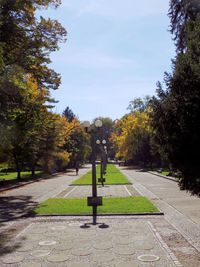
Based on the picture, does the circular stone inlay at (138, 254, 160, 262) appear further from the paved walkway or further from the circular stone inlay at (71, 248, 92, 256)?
the circular stone inlay at (71, 248, 92, 256)

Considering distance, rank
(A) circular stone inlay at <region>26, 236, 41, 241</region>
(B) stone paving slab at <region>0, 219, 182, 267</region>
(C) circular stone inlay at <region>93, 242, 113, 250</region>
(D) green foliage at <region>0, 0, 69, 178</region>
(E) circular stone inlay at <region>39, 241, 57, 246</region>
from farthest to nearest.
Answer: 1. (D) green foliage at <region>0, 0, 69, 178</region>
2. (A) circular stone inlay at <region>26, 236, 41, 241</region>
3. (E) circular stone inlay at <region>39, 241, 57, 246</region>
4. (C) circular stone inlay at <region>93, 242, 113, 250</region>
5. (B) stone paving slab at <region>0, 219, 182, 267</region>

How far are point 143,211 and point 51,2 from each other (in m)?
12.6

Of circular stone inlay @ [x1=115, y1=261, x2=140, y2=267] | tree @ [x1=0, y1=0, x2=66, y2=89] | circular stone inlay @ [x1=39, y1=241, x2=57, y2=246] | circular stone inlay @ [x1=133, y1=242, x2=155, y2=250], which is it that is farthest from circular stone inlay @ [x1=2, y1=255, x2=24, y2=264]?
tree @ [x1=0, y1=0, x2=66, y2=89]

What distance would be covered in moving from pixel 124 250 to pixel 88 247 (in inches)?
35.9

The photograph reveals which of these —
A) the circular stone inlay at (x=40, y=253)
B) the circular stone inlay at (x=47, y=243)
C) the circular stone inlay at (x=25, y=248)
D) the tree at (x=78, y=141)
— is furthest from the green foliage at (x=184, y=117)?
the tree at (x=78, y=141)

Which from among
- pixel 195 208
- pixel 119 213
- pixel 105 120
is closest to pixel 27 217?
pixel 119 213

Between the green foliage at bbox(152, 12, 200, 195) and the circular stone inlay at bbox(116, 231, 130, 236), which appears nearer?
the green foliage at bbox(152, 12, 200, 195)

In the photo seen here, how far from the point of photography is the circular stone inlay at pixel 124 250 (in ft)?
31.2

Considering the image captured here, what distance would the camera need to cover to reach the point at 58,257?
920 cm

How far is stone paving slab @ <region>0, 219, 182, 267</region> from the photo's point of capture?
28.8 ft

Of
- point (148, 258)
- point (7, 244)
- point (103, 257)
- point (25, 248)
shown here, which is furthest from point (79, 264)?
point (7, 244)

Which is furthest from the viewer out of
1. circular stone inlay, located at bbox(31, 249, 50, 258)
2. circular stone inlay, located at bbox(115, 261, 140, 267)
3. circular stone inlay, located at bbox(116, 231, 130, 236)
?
circular stone inlay, located at bbox(116, 231, 130, 236)

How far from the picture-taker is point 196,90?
8.06 m

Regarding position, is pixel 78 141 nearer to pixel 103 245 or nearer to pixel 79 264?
pixel 103 245
